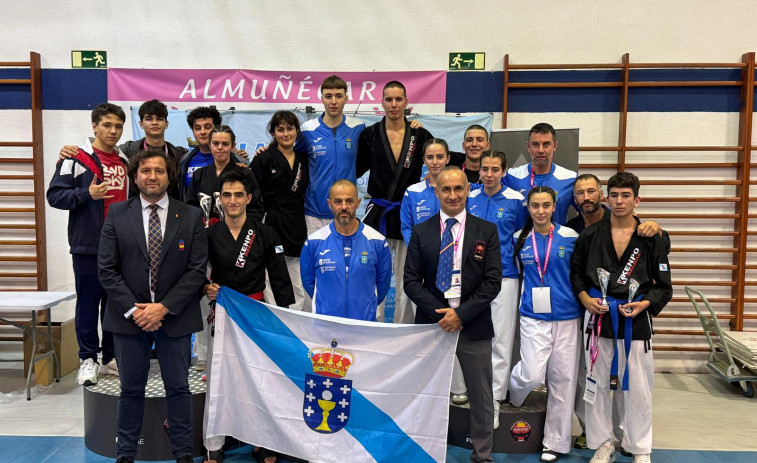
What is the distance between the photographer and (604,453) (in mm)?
3422

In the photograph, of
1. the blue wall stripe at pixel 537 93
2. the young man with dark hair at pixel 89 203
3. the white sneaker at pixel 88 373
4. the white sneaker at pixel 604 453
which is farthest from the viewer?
the blue wall stripe at pixel 537 93

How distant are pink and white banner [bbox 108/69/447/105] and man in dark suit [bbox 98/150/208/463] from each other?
9.28ft

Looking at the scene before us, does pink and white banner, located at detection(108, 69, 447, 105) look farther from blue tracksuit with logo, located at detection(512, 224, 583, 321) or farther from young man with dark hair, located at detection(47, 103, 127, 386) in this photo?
blue tracksuit with logo, located at detection(512, 224, 583, 321)

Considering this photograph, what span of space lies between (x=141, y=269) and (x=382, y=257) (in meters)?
1.33

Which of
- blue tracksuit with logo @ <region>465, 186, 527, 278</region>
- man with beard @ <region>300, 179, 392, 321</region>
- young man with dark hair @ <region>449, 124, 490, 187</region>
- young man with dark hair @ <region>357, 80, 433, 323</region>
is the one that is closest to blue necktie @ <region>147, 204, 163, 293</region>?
man with beard @ <region>300, 179, 392, 321</region>

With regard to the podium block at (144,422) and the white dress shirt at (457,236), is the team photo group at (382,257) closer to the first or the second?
the white dress shirt at (457,236)

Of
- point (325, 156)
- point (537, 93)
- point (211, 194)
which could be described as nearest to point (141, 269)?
point (211, 194)

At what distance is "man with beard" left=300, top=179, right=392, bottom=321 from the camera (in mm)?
3320

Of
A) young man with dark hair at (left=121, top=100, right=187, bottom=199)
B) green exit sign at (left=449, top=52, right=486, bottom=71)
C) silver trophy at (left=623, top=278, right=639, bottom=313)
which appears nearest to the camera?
silver trophy at (left=623, top=278, right=639, bottom=313)

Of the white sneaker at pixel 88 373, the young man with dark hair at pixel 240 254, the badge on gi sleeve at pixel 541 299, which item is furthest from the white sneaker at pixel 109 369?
the badge on gi sleeve at pixel 541 299

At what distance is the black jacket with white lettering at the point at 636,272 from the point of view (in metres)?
3.28

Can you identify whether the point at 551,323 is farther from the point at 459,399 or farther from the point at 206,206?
the point at 206,206

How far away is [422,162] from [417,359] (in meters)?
1.56

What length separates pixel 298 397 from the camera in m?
3.22
